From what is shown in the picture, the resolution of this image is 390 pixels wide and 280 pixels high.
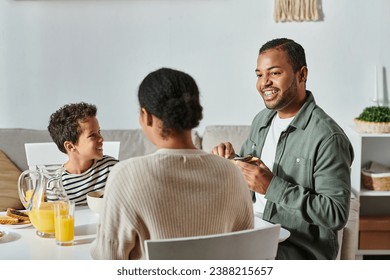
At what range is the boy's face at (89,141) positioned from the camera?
1.83m

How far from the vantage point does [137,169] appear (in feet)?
3.71

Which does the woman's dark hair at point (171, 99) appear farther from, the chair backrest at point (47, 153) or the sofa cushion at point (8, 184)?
the sofa cushion at point (8, 184)

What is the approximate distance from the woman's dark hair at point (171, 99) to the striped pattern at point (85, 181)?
0.69m

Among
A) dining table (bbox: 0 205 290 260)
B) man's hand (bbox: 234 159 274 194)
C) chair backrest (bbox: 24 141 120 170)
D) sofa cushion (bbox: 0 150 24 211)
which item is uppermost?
man's hand (bbox: 234 159 274 194)

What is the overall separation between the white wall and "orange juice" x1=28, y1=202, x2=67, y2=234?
126 cm

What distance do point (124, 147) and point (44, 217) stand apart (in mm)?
1183

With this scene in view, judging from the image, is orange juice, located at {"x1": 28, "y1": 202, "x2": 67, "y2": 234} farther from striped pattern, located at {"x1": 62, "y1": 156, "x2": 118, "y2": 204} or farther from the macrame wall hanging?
the macrame wall hanging

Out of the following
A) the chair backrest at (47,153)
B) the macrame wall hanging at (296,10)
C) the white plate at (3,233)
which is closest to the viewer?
the white plate at (3,233)

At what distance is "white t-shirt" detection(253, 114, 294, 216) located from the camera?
1703mm

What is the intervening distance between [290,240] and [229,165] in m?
0.48

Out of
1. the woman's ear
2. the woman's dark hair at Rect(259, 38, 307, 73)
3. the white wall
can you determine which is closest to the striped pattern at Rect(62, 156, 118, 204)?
the woman's dark hair at Rect(259, 38, 307, 73)

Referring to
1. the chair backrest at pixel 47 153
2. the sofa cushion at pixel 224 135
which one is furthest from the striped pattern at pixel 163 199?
the sofa cushion at pixel 224 135

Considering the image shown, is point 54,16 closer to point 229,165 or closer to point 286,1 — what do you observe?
point 286,1
